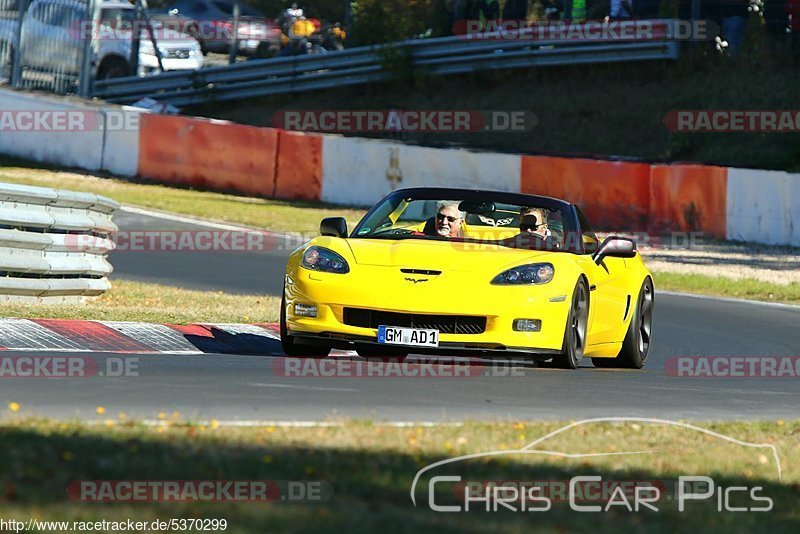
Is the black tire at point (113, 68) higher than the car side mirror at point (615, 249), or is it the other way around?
the black tire at point (113, 68)

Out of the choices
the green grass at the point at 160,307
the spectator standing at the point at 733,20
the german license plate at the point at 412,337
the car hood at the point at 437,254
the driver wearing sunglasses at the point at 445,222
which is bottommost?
the green grass at the point at 160,307

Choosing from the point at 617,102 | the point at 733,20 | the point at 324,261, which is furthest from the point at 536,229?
the point at 617,102

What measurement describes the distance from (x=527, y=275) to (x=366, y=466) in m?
4.00

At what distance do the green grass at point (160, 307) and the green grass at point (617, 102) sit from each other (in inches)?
537

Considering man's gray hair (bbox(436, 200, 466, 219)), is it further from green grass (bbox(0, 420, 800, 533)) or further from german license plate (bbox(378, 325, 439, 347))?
green grass (bbox(0, 420, 800, 533))

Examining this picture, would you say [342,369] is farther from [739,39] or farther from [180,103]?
[180,103]

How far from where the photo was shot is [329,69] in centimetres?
3384

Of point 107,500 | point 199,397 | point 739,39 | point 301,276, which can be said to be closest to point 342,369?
point 301,276

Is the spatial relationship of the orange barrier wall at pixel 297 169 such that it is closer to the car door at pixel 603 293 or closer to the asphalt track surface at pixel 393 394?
the asphalt track surface at pixel 393 394

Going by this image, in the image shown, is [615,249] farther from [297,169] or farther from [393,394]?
[297,169]

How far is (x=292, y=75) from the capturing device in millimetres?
33625

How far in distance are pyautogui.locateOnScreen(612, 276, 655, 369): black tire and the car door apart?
0.16m

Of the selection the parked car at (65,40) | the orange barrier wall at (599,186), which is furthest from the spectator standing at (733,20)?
the parked car at (65,40)

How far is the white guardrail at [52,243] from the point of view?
11617mm
